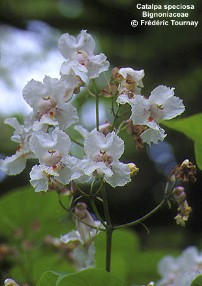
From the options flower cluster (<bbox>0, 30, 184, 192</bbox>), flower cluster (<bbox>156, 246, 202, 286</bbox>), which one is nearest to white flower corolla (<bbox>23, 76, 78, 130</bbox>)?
flower cluster (<bbox>0, 30, 184, 192</bbox>)

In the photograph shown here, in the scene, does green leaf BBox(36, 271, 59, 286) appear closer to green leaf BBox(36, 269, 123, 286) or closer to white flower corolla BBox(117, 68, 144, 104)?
green leaf BBox(36, 269, 123, 286)

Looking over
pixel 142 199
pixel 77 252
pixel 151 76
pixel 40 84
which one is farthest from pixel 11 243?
pixel 151 76

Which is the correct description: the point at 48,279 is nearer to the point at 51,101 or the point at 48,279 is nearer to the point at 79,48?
the point at 51,101

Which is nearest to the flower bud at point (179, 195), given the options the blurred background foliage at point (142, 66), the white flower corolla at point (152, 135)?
the white flower corolla at point (152, 135)

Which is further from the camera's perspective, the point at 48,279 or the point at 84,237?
the point at 84,237

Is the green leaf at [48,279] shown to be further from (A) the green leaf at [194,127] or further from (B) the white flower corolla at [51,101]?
(A) the green leaf at [194,127]

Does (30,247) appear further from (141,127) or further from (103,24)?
(103,24)

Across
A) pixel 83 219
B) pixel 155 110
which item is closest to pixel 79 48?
pixel 155 110
